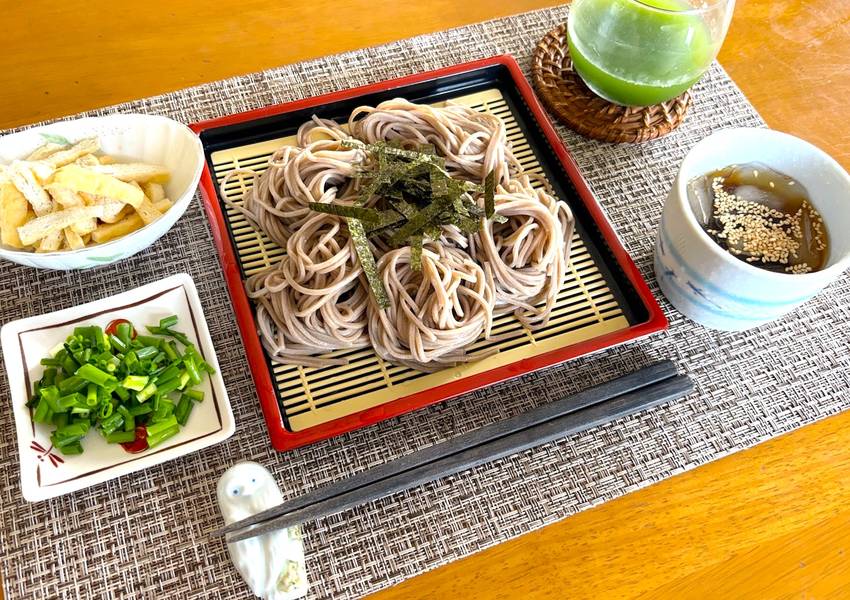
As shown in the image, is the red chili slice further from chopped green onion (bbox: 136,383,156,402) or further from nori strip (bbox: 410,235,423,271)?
nori strip (bbox: 410,235,423,271)

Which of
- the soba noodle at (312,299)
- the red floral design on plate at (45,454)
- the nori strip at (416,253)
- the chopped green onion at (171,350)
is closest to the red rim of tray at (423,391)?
the soba noodle at (312,299)

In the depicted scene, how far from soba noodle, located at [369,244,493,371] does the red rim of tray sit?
8 cm

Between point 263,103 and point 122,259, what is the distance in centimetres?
60

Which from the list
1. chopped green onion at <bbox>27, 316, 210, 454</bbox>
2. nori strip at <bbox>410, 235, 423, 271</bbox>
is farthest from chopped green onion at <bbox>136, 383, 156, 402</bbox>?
nori strip at <bbox>410, 235, 423, 271</bbox>

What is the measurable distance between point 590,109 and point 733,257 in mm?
673

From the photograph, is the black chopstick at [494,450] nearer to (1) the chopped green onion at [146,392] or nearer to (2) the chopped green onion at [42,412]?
(1) the chopped green onion at [146,392]

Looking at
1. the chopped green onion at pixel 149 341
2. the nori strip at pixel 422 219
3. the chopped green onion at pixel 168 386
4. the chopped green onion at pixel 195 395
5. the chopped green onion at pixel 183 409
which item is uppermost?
the nori strip at pixel 422 219

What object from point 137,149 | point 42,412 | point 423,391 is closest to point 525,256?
point 423,391

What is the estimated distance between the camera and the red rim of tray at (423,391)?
1.37 meters

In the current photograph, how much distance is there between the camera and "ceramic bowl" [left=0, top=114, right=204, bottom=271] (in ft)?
4.75

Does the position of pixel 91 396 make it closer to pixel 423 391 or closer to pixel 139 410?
pixel 139 410

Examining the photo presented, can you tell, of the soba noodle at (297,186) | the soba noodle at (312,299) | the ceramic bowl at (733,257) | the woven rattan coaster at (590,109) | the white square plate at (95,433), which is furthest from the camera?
the woven rattan coaster at (590,109)

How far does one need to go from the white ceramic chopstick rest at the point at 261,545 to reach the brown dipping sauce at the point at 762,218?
3.46ft

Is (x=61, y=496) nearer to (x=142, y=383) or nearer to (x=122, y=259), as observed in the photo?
(x=142, y=383)
